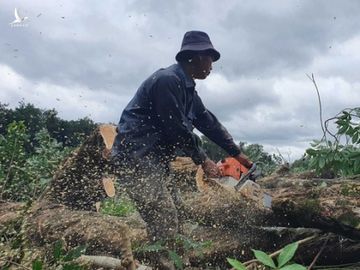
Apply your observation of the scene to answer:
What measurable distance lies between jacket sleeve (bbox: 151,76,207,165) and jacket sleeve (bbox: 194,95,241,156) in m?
0.67

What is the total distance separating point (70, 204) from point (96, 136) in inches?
22.9

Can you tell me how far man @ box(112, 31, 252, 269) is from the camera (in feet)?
9.96

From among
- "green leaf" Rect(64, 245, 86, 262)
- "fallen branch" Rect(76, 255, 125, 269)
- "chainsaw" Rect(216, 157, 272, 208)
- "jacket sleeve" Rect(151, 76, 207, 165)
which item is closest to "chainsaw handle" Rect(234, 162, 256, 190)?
"chainsaw" Rect(216, 157, 272, 208)

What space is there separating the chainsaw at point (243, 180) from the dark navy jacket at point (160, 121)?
502mm

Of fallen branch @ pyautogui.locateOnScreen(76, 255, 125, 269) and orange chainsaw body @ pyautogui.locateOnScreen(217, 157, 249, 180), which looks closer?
fallen branch @ pyautogui.locateOnScreen(76, 255, 125, 269)

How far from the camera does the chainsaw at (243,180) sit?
3.44 metres

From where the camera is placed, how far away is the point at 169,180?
338cm

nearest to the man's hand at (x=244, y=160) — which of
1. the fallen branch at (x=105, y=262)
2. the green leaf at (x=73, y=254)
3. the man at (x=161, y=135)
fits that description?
the man at (x=161, y=135)

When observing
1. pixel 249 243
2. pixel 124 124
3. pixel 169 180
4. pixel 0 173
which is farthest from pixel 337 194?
pixel 0 173

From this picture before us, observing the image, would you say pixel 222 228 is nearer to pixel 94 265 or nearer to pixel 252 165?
pixel 252 165

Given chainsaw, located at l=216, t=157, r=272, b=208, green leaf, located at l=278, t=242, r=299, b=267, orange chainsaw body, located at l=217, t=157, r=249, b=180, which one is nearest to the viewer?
green leaf, located at l=278, t=242, r=299, b=267

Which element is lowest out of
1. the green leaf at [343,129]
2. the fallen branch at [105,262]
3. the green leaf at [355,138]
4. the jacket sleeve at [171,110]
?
the fallen branch at [105,262]

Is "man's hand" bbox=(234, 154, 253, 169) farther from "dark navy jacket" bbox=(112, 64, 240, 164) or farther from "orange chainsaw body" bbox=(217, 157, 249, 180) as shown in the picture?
"dark navy jacket" bbox=(112, 64, 240, 164)

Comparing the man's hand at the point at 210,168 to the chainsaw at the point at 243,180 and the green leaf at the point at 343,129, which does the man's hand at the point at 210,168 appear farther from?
the green leaf at the point at 343,129
